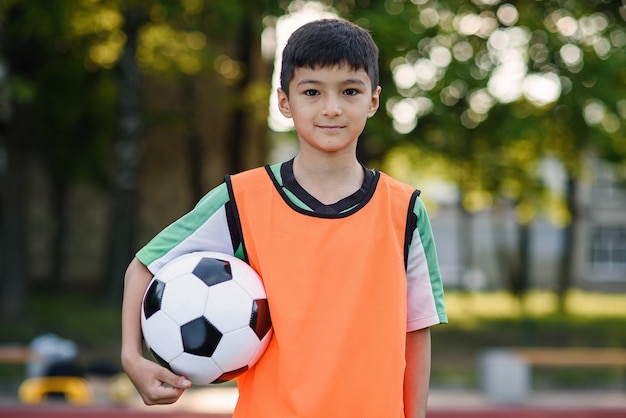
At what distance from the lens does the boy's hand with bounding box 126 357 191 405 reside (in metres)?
2.29

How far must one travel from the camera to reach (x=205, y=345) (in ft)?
7.70

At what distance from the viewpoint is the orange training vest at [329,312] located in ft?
7.40

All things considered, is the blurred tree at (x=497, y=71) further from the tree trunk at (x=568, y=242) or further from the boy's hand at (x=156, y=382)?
the boy's hand at (x=156, y=382)

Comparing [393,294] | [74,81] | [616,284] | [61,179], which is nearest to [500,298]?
[616,284]

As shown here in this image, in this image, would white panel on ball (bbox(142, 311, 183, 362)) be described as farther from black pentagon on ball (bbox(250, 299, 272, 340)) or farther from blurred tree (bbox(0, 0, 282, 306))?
blurred tree (bbox(0, 0, 282, 306))

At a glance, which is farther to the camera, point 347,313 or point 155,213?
point 155,213

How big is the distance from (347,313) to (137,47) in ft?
53.4

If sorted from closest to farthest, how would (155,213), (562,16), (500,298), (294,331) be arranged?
(294,331) → (562,16) → (155,213) → (500,298)

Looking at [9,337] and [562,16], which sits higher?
[562,16]

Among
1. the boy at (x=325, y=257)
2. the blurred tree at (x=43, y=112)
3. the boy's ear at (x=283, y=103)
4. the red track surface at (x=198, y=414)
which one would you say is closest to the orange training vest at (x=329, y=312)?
the boy at (x=325, y=257)

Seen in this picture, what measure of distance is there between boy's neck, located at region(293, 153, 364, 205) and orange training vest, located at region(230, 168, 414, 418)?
0.25 feet

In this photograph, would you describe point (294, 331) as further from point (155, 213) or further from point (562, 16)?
point (155, 213)

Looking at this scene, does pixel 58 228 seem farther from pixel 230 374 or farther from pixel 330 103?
pixel 330 103

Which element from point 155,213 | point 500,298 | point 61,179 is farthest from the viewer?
point 500,298
